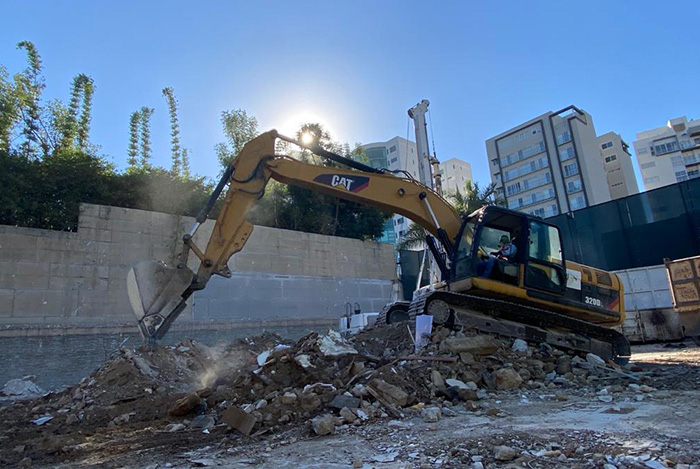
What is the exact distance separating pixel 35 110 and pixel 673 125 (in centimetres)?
7609

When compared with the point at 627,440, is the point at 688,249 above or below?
above

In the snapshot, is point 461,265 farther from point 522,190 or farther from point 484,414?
point 522,190

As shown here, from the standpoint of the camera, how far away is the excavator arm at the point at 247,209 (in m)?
6.11

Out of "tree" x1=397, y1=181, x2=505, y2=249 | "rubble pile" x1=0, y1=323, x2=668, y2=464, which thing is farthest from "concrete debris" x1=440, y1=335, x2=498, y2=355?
"tree" x1=397, y1=181, x2=505, y2=249

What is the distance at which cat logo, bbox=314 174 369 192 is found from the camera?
24.1 feet

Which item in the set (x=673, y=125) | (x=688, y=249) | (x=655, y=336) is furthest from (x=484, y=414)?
(x=673, y=125)

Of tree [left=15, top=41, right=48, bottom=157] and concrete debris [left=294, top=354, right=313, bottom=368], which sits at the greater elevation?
tree [left=15, top=41, right=48, bottom=157]

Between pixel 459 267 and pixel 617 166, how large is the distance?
60.1 m

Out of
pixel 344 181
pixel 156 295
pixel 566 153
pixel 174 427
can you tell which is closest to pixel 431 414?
pixel 174 427

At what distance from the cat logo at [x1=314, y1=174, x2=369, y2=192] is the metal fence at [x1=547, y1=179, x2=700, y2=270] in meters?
12.0

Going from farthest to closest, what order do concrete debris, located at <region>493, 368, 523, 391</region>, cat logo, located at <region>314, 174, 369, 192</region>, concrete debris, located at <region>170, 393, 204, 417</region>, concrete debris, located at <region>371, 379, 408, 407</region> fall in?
cat logo, located at <region>314, 174, 369, 192</region>, concrete debris, located at <region>493, 368, 523, 391</region>, concrete debris, located at <region>170, 393, 204, 417</region>, concrete debris, located at <region>371, 379, 408, 407</region>

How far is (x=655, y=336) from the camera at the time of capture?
40.8 feet

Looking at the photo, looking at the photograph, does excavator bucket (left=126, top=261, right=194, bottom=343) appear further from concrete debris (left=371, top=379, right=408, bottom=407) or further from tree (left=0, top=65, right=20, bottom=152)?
tree (left=0, top=65, right=20, bottom=152)

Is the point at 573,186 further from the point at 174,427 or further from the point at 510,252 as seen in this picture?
the point at 174,427
